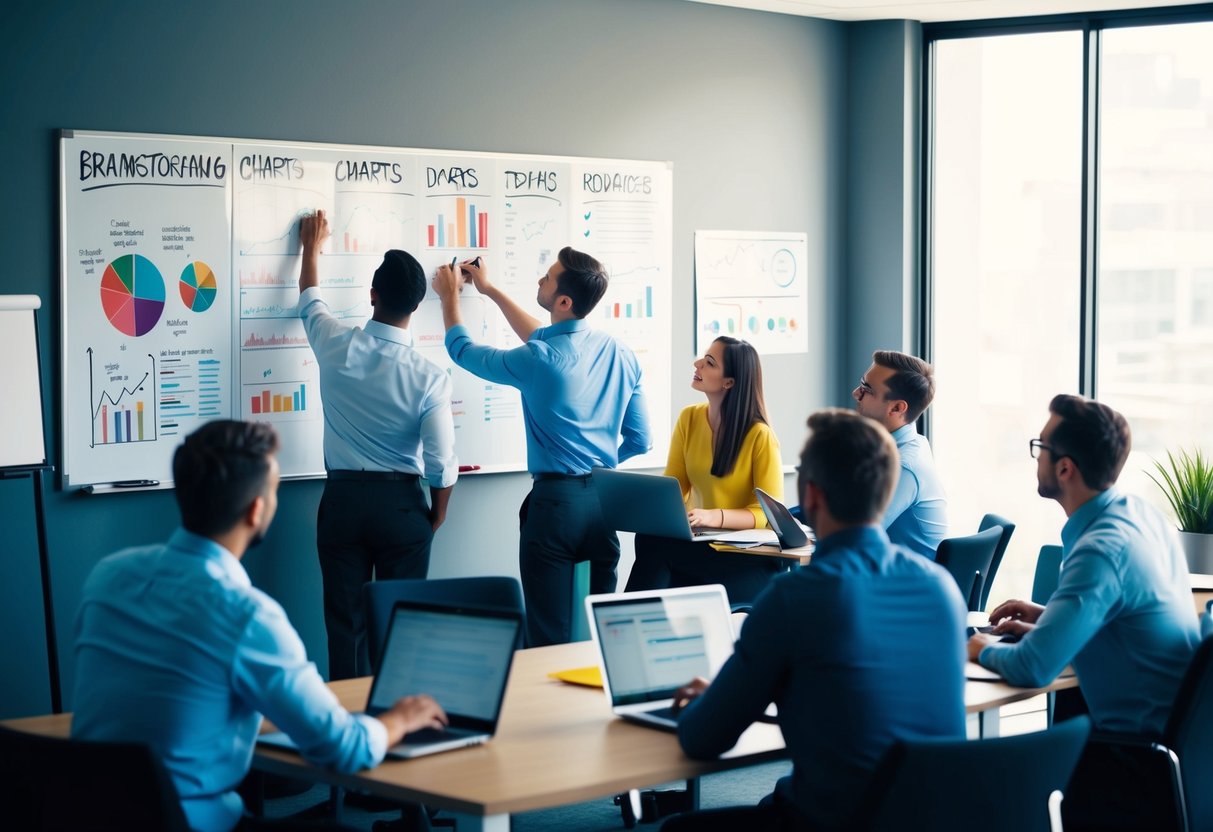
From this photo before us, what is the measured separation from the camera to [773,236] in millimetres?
6543

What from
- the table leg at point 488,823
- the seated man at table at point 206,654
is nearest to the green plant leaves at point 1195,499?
the table leg at point 488,823

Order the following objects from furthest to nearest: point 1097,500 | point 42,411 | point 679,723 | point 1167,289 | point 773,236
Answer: point 773,236 → point 1167,289 → point 42,411 → point 1097,500 → point 679,723

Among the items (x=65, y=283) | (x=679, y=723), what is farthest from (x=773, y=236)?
(x=679, y=723)

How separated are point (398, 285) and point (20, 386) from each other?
1288 millimetres

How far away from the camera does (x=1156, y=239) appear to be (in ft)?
20.1

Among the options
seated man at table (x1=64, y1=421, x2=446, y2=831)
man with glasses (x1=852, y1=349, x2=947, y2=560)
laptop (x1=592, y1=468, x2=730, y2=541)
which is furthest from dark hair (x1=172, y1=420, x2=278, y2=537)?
man with glasses (x1=852, y1=349, x2=947, y2=560)

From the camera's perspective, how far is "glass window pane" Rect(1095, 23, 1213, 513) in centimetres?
599

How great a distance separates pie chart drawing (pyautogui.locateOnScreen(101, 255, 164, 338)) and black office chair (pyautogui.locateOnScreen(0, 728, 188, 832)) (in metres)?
2.53

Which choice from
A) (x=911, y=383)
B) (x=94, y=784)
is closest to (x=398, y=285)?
(x=911, y=383)

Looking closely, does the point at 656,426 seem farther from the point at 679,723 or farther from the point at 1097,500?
the point at 679,723

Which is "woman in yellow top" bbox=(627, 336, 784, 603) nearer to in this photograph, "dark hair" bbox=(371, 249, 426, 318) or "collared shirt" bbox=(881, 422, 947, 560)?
"collared shirt" bbox=(881, 422, 947, 560)

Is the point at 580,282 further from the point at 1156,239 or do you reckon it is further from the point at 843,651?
the point at 843,651

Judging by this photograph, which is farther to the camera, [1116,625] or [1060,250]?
[1060,250]

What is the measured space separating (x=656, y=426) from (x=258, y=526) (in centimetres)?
371
